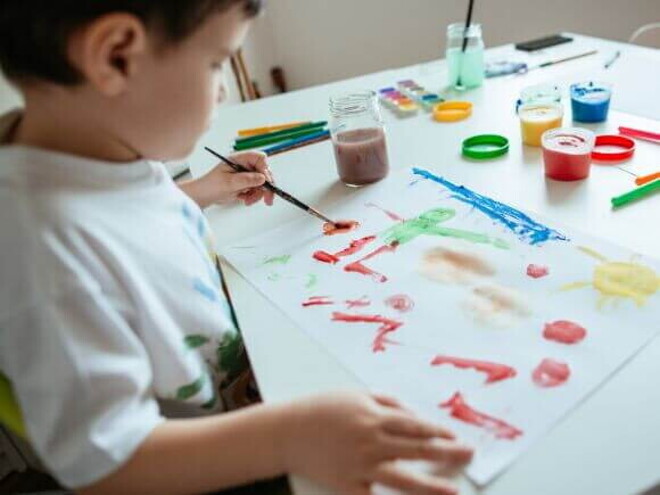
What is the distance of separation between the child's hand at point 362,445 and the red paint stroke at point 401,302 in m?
0.13

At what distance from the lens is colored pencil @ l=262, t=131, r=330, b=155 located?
1.00m

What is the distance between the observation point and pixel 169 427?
0.48 m

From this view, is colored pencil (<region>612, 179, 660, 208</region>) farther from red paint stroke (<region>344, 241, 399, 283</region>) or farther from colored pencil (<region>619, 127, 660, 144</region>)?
red paint stroke (<region>344, 241, 399, 283</region>)

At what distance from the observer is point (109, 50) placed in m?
0.47

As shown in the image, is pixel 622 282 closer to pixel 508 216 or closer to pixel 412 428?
pixel 508 216

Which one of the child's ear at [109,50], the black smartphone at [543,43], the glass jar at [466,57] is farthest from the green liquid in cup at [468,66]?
the child's ear at [109,50]

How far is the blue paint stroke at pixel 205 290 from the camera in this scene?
59 centimetres

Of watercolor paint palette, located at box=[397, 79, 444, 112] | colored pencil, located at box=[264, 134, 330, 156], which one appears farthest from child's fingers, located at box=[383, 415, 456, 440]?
watercolor paint palette, located at box=[397, 79, 444, 112]

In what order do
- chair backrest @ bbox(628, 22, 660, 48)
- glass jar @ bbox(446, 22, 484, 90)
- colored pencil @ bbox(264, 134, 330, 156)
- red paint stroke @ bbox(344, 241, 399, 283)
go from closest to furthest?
red paint stroke @ bbox(344, 241, 399, 283), colored pencil @ bbox(264, 134, 330, 156), glass jar @ bbox(446, 22, 484, 90), chair backrest @ bbox(628, 22, 660, 48)

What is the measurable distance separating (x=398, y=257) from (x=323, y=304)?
0.36 ft

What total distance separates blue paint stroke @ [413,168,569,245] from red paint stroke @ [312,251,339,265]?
0.64 feet

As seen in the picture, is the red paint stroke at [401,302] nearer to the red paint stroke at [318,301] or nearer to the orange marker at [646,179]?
the red paint stroke at [318,301]

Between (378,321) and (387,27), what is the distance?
179 cm

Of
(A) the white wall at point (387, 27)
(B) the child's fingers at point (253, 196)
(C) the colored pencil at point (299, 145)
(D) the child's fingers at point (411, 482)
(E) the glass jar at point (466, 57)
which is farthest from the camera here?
(A) the white wall at point (387, 27)
